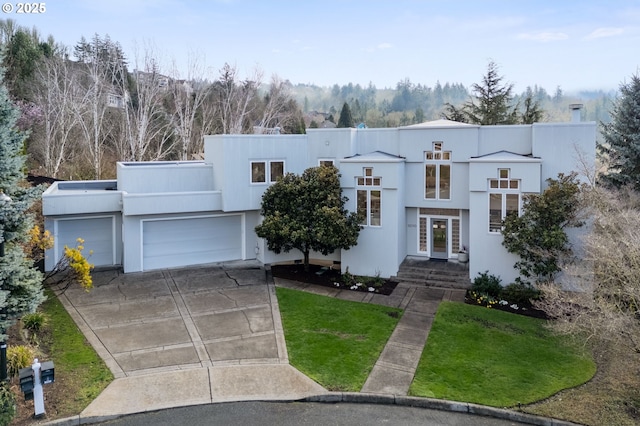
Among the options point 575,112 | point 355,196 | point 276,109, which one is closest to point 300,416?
point 355,196

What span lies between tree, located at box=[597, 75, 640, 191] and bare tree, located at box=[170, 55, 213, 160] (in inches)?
1056

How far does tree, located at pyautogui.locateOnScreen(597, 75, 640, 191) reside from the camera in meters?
19.9

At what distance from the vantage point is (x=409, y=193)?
64.2 ft

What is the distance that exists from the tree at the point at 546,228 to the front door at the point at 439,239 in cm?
373

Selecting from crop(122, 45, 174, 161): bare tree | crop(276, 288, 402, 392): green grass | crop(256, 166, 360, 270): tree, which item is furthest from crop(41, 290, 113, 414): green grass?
crop(122, 45, 174, 161): bare tree

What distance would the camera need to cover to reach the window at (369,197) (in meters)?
18.4

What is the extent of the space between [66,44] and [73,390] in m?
41.0

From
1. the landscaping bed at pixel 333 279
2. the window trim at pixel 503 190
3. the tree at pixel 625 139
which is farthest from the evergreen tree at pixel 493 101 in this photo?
the landscaping bed at pixel 333 279

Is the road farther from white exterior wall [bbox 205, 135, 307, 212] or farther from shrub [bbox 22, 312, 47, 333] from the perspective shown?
white exterior wall [bbox 205, 135, 307, 212]

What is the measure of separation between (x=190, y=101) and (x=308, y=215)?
23.4 meters

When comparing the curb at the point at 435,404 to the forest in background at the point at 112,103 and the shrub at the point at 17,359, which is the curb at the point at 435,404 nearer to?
the shrub at the point at 17,359

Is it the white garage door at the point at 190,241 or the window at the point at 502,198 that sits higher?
the window at the point at 502,198

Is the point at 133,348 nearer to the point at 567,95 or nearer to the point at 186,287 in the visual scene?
the point at 186,287

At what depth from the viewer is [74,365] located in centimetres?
1054
